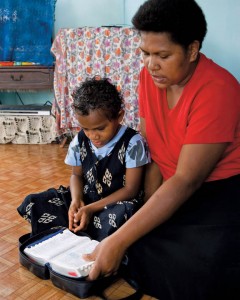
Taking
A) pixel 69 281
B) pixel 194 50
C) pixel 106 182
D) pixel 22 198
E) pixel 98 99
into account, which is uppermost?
pixel 194 50

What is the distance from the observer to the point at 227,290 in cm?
80

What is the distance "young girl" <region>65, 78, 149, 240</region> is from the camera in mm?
1092

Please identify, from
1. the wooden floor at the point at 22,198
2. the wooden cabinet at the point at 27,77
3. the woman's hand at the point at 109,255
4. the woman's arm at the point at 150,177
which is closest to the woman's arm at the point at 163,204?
the woman's hand at the point at 109,255

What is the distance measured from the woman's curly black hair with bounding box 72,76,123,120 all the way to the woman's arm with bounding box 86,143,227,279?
0.31m

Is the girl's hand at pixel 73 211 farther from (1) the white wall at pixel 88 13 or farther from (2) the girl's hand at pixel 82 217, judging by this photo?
(1) the white wall at pixel 88 13

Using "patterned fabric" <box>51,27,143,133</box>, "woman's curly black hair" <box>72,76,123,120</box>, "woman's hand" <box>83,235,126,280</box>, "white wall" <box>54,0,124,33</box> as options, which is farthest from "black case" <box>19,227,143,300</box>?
"white wall" <box>54,0,124,33</box>

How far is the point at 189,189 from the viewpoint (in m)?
0.88

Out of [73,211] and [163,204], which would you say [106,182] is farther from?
[163,204]

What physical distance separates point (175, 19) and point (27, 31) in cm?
221

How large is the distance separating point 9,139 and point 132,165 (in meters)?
1.93

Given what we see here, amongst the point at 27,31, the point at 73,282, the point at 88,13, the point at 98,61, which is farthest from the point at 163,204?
the point at 88,13

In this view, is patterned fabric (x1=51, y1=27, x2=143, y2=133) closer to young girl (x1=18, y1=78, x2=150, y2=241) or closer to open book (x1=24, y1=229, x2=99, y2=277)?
young girl (x1=18, y1=78, x2=150, y2=241)

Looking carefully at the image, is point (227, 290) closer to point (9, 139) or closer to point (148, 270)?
point (148, 270)

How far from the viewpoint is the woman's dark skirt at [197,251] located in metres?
0.79
